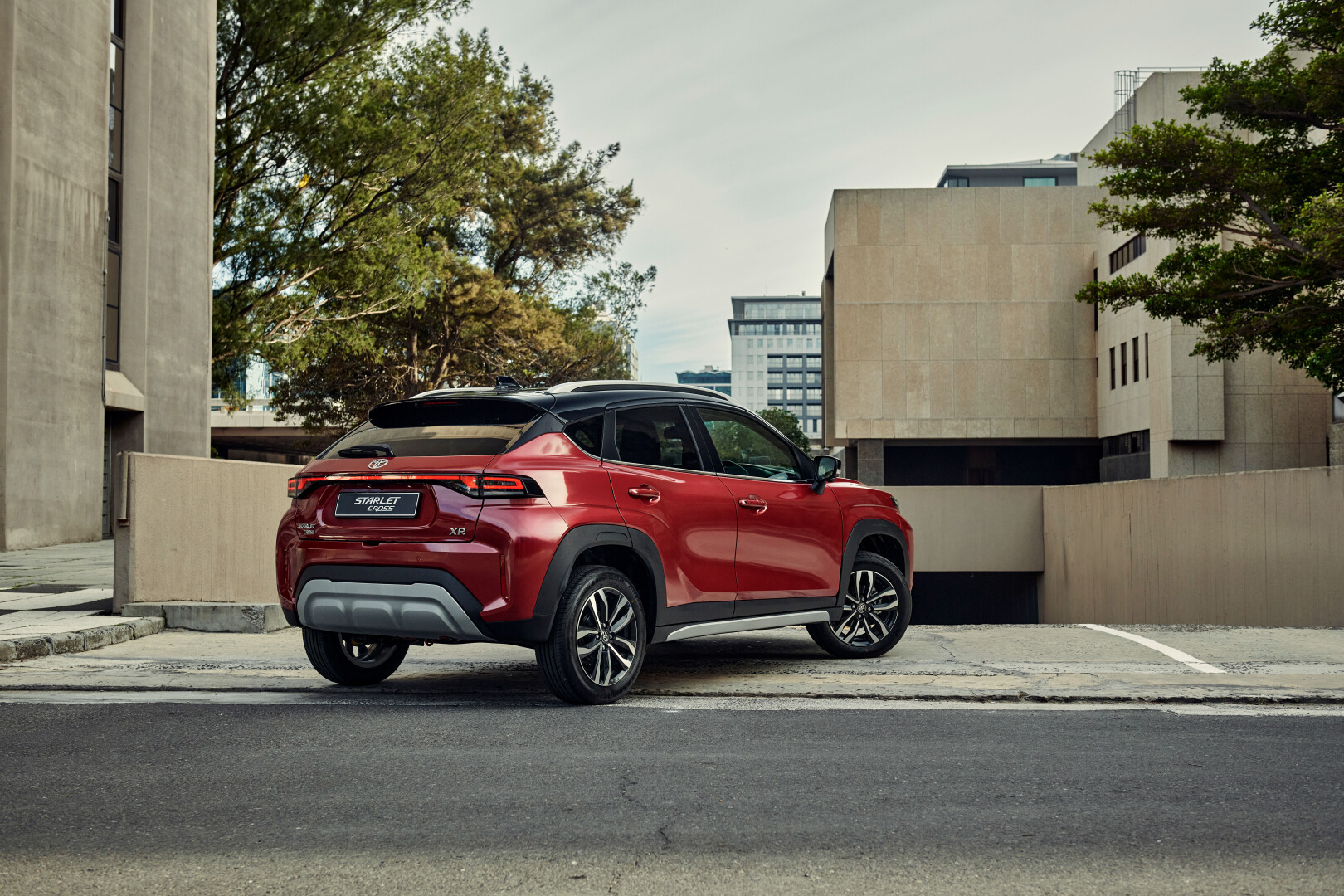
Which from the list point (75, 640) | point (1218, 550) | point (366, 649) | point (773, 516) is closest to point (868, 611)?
point (773, 516)

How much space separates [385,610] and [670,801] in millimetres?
2333

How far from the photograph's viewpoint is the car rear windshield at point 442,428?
6.26 metres

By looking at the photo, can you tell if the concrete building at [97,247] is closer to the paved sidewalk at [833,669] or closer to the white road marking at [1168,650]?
the paved sidewalk at [833,669]

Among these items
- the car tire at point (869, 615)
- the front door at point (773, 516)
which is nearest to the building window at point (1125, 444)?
the car tire at point (869, 615)

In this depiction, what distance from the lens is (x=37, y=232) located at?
65.1 feet

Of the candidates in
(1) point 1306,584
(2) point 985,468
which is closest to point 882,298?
(2) point 985,468

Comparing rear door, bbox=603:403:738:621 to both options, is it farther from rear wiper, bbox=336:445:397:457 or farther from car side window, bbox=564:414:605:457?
rear wiper, bbox=336:445:397:457

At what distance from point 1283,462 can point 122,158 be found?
35.1 m

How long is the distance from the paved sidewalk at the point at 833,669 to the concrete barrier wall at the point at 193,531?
0.59 meters

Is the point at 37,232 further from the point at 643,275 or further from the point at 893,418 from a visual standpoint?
the point at 893,418

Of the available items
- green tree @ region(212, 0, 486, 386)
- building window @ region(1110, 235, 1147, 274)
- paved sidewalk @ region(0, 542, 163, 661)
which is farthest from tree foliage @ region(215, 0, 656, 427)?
building window @ region(1110, 235, 1147, 274)

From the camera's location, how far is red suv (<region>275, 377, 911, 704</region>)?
19.8ft

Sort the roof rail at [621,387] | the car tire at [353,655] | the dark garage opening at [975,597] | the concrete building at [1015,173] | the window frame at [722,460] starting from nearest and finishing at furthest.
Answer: the roof rail at [621,387] → the car tire at [353,655] → the window frame at [722,460] → the dark garage opening at [975,597] → the concrete building at [1015,173]

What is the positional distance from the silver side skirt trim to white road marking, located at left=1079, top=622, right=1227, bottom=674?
7.84 ft
